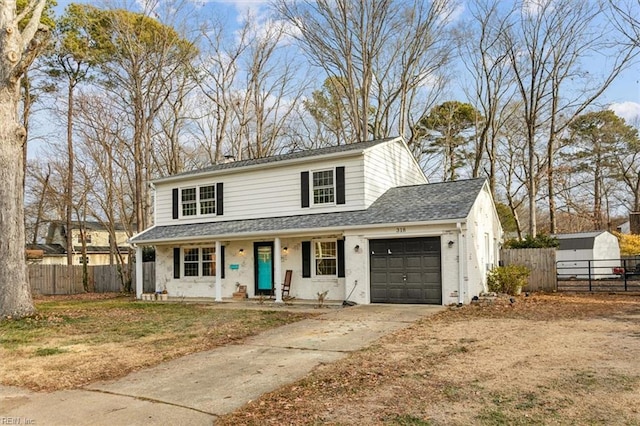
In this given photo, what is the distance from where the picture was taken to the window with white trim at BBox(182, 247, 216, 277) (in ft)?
59.3

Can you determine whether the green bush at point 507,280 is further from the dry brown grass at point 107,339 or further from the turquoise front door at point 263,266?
the turquoise front door at point 263,266

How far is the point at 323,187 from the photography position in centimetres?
1627

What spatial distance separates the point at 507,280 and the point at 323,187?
671 centimetres

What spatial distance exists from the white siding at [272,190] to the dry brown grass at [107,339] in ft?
14.0

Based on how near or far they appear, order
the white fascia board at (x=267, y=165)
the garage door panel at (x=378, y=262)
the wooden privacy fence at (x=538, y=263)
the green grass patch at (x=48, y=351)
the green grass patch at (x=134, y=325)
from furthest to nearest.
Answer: the wooden privacy fence at (x=538, y=263), the white fascia board at (x=267, y=165), the garage door panel at (x=378, y=262), the green grass patch at (x=134, y=325), the green grass patch at (x=48, y=351)

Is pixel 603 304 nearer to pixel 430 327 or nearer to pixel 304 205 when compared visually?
pixel 430 327

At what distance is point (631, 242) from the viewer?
2658cm

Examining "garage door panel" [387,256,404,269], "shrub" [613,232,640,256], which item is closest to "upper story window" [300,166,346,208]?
"garage door panel" [387,256,404,269]

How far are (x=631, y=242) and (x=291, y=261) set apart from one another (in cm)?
2096

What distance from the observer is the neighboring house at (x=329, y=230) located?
13539 millimetres

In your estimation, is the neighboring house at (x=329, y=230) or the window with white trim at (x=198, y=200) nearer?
the neighboring house at (x=329, y=230)

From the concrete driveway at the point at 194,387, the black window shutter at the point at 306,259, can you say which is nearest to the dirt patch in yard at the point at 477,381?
the concrete driveway at the point at 194,387

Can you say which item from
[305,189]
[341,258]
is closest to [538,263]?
[341,258]

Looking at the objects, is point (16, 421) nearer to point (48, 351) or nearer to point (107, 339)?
point (48, 351)
